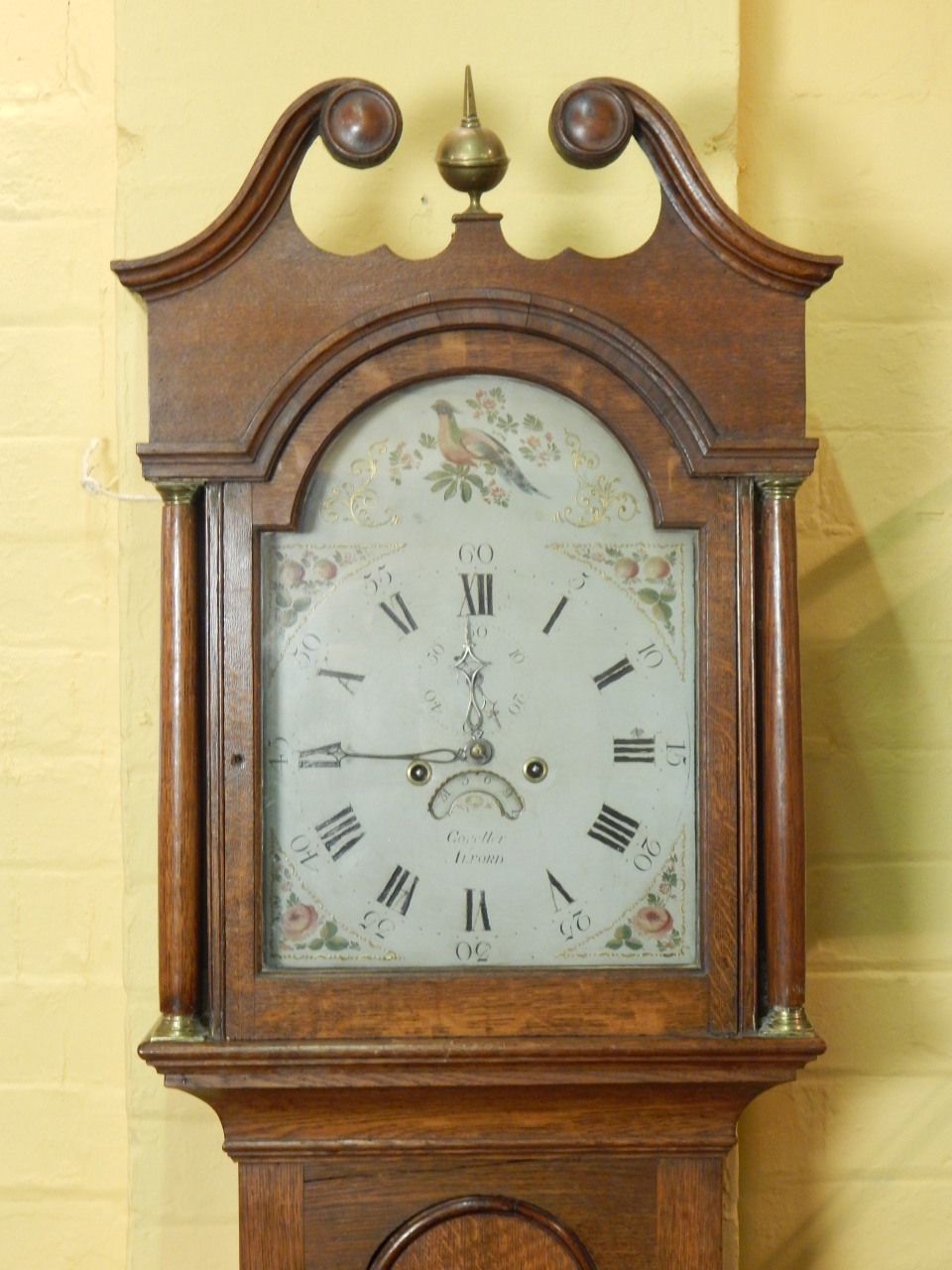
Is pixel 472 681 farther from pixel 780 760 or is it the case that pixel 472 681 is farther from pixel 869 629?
pixel 869 629

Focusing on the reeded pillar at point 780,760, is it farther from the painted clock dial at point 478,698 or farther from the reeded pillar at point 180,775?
the reeded pillar at point 180,775

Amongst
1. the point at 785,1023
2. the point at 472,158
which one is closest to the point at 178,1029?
the point at 785,1023

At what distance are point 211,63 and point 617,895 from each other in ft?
2.92

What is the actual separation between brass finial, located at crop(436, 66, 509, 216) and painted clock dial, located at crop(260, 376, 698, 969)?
0.54 feet

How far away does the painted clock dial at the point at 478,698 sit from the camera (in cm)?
123

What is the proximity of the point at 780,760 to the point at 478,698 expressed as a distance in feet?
0.85

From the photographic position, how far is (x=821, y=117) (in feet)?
5.02

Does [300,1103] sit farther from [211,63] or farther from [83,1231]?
[211,63]

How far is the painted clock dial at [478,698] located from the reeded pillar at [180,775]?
2.4 inches

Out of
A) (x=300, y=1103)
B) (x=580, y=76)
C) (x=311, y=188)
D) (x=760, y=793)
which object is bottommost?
(x=300, y=1103)

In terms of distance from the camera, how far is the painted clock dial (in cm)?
123

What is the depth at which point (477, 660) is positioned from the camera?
1.24m

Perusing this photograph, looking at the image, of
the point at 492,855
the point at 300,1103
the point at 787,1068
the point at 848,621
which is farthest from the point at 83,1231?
the point at 848,621

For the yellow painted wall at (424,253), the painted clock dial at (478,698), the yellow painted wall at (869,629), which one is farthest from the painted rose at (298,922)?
the yellow painted wall at (869,629)
